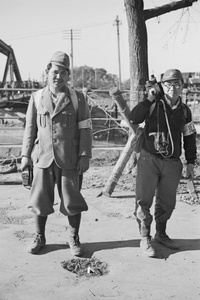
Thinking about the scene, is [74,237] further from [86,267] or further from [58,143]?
[58,143]

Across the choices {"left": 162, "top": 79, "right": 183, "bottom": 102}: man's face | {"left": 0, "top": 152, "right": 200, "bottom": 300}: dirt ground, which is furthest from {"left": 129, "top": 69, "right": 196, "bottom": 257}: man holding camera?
{"left": 0, "top": 152, "right": 200, "bottom": 300}: dirt ground

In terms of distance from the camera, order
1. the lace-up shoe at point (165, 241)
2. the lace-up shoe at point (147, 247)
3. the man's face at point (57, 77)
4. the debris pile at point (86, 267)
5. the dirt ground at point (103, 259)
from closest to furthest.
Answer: the dirt ground at point (103, 259), the debris pile at point (86, 267), the man's face at point (57, 77), the lace-up shoe at point (147, 247), the lace-up shoe at point (165, 241)

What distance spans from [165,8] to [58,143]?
432 cm

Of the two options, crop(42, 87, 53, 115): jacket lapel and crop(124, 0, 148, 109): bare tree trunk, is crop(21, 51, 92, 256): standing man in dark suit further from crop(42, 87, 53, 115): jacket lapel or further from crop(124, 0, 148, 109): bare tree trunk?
crop(124, 0, 148, 109): bare tree trunk

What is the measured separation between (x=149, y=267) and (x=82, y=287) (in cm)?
66

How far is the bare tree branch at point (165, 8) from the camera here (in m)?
6.80

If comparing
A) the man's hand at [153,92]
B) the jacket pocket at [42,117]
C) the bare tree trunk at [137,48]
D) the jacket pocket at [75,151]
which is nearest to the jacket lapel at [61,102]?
the jacket pocket at [42,117]

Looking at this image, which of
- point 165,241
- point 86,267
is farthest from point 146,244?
point 86,267

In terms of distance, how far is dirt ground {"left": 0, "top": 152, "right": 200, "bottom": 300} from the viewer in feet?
10.2

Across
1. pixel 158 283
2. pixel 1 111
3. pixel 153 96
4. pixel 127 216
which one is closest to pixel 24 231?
pixel 127 216

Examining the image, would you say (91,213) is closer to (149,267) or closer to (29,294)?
(149,267)

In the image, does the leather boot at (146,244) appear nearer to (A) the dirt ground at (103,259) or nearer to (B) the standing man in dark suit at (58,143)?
(A) the dirt ground at (103,259)

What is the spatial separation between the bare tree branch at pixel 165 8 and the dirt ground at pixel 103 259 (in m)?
3.21

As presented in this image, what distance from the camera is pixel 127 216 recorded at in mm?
4965
